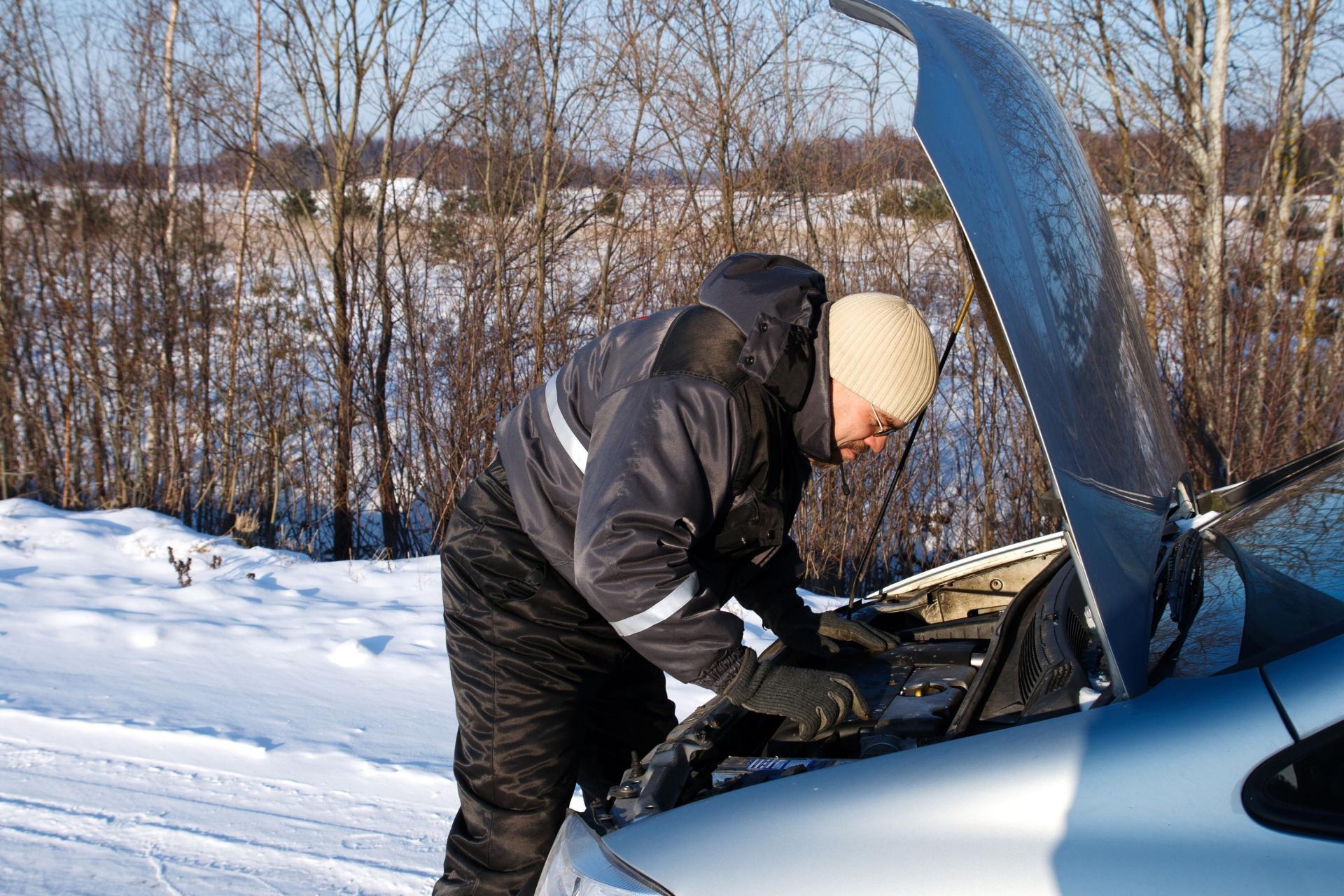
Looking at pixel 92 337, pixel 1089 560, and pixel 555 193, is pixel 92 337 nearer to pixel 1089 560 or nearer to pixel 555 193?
pixel 555 193

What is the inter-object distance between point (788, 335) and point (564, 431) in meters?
0.57

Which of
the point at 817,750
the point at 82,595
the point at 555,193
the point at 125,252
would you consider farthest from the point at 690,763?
the point at 125,252

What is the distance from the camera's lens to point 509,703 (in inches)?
89.9

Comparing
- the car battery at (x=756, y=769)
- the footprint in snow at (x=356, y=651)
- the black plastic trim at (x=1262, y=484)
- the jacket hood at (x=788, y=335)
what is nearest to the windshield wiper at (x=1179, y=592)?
the black plastic trim at (x=1262, y=484)

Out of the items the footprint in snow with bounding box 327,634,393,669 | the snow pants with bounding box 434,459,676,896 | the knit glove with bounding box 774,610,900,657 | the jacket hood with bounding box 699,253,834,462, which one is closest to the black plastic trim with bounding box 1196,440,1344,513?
the knit glove with bounding box 774,610,900,657

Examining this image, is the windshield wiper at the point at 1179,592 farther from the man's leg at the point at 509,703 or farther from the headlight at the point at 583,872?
the man's leg at the point at 509,703

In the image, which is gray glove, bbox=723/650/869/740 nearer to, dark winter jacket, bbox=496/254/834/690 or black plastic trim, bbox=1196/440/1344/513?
dark winter jacket, bbox=496/254/834/690

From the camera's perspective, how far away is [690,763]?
6.51 ft

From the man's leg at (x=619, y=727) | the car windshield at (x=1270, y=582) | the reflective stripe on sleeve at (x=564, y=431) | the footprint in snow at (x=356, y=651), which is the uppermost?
the reflective stripe on sleeve at (x=564, y=431)

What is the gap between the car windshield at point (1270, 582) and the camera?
147 cm

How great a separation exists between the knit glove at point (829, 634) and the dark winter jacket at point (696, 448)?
1.42ft

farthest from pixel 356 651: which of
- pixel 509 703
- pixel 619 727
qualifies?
pixel 509 703

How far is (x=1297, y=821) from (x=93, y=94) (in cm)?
892

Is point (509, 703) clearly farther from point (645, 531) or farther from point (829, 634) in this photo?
point (829, 634)
